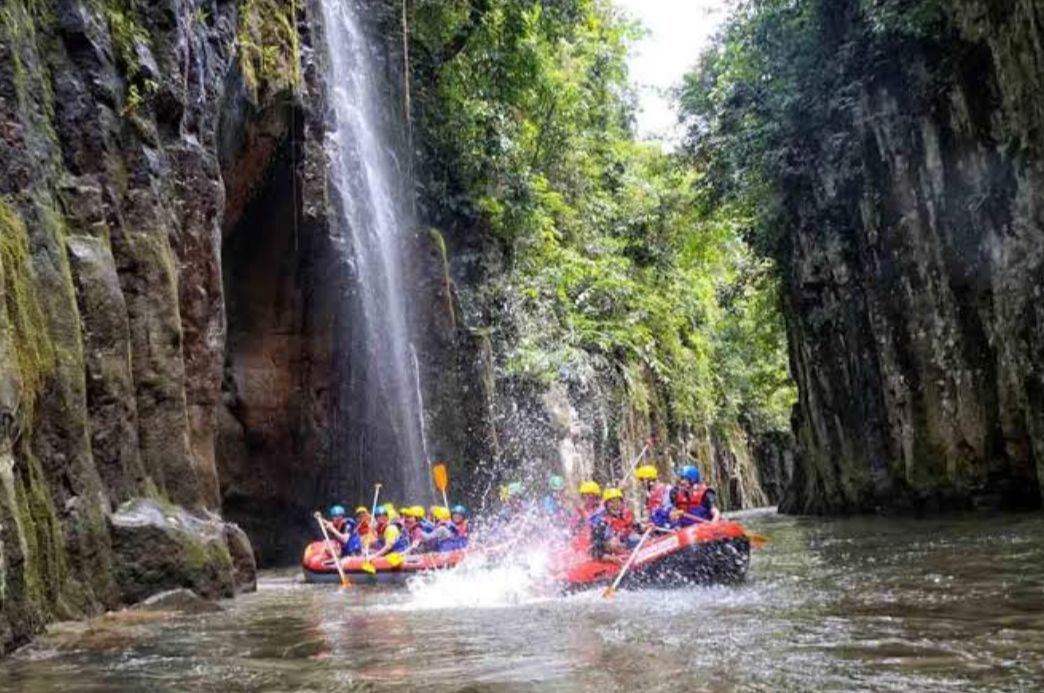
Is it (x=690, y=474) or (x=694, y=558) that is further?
(x=690, y=474)

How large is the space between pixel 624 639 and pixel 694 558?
12.6 feet

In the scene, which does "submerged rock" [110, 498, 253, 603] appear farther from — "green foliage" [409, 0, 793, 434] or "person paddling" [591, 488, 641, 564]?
"green foliage" [409, 0, 793, 434]

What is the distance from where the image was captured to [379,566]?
1495cm

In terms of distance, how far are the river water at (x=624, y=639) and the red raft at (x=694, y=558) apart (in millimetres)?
277

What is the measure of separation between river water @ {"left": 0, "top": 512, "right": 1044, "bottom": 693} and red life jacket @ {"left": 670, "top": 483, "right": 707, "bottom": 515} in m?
1.07

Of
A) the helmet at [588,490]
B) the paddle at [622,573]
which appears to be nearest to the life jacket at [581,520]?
the helmet at [588,490]

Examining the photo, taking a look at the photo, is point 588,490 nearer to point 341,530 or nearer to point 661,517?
point 661,517

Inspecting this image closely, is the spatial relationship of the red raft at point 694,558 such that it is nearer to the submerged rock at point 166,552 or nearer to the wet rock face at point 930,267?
the submerged rock at point 166,552

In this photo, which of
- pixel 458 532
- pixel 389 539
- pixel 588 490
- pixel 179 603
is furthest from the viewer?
pixel 458 532


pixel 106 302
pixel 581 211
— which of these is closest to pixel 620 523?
pixel 106 302

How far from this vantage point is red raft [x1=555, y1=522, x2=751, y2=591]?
10.9 metres

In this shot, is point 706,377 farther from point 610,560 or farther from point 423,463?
point 610,560

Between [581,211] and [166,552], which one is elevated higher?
[581,211]

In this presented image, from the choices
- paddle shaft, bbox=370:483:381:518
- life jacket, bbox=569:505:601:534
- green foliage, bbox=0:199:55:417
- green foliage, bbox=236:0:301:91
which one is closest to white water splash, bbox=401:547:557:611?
life jacket, bbox=569:505:601:534
